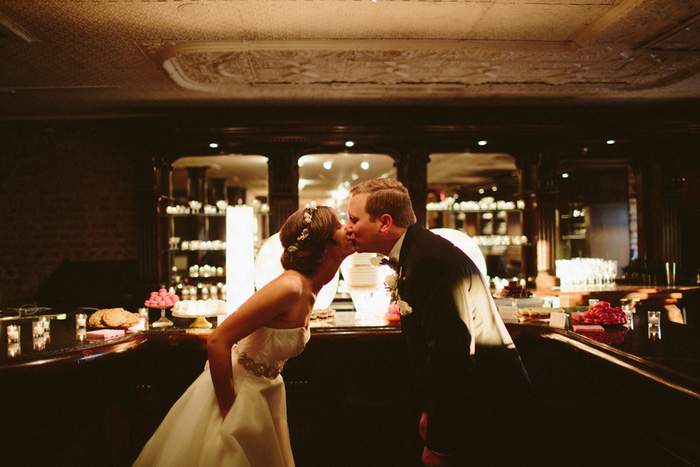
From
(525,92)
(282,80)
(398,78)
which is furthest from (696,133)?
(282,80)

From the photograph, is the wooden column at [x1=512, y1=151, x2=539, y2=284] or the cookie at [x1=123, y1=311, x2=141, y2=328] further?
the wooden column at [x1=512, y1=151, x2=539, y2=284]

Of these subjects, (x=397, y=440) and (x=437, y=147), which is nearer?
(x=397, y=440)

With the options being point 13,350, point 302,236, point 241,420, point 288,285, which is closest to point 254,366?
point 241,420

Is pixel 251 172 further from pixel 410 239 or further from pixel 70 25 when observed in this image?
pixel 410 239

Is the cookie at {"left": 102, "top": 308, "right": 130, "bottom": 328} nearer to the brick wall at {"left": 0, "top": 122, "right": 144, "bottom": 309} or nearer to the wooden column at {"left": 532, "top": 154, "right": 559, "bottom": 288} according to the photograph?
the brick wall at {"left": 0, "top": 122, "right": 144, "bottom": 309}

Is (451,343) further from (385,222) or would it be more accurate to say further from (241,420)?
(241,420)

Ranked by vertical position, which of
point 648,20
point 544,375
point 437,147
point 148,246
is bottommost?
point 544,375

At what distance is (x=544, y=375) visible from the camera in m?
3.08

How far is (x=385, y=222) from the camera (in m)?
1.74

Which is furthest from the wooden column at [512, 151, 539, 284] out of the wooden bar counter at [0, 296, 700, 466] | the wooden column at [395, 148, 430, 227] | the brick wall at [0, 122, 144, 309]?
the brick wall at [0, 122, 144, 309]

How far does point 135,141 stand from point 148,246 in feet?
5.09

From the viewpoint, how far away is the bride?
1802mm

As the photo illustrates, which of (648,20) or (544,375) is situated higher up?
(648,20)

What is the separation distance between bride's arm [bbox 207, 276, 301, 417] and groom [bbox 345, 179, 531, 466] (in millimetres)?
403
